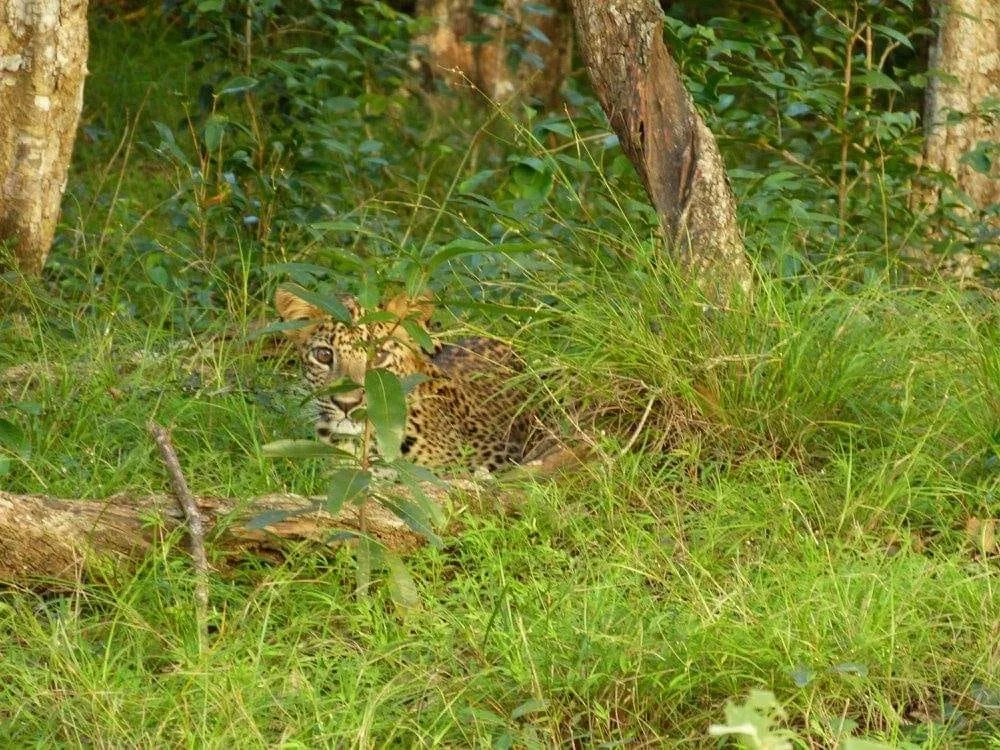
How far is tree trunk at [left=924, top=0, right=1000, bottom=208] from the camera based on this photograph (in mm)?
7366

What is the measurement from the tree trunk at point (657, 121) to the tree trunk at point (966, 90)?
7.00ft

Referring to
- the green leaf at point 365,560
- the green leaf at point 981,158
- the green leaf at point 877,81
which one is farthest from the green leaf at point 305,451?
the green leaf at point 981,158

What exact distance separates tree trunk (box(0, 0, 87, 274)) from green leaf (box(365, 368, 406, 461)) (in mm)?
2682

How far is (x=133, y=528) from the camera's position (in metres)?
4.33

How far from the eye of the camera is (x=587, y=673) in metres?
3.81

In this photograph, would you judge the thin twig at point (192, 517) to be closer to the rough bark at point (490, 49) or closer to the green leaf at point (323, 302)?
the green leaf at point (323, 302)

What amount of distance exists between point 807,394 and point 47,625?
7.10 ft

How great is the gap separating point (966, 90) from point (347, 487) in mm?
4311

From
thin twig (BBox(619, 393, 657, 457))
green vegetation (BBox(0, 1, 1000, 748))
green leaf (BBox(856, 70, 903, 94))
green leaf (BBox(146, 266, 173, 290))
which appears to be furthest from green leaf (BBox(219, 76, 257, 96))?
thin twig (BBox(619, 393, 657, 457))

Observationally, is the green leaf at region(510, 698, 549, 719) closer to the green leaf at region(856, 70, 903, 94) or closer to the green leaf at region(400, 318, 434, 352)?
the green leaf at region(400, 318, 434, 352)

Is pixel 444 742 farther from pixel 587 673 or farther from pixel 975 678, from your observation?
pixel 975 678

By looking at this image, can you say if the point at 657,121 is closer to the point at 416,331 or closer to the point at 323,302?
the point at 416,331

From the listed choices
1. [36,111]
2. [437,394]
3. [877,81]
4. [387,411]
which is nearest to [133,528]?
[387,411]

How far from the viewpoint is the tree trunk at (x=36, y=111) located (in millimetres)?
6223
